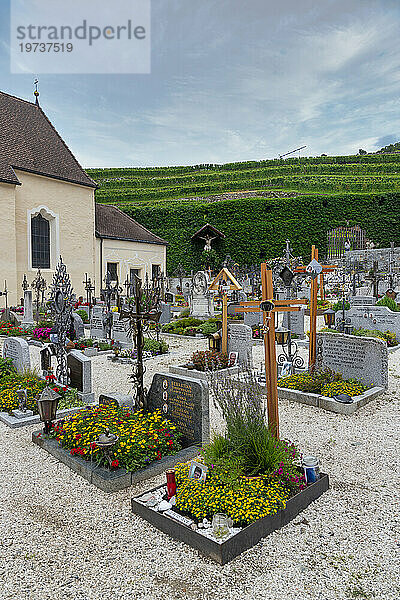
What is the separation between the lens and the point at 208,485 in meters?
4.24

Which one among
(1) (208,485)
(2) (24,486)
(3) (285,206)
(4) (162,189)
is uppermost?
(4) (162,189)

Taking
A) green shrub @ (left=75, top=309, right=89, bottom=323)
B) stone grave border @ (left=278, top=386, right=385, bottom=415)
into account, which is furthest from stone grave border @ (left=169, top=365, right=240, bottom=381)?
green shrub @ (left=75, top=309, right=89, bottom=323)

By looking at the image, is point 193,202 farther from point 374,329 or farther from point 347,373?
point 347,373

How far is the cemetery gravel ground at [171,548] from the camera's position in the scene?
3.25m

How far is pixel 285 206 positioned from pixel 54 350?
101ft

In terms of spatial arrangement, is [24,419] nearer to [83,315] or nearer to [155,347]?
[155,347]

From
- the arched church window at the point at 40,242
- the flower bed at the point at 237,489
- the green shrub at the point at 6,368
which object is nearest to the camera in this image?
the flower bed at the point at 237,489

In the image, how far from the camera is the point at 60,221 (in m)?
26.3

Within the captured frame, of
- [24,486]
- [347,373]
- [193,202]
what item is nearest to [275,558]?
[24,486]

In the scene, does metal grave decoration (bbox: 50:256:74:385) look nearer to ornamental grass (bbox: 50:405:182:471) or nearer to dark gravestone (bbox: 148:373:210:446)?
ornamental grass (bbox: 50:405:182:471)

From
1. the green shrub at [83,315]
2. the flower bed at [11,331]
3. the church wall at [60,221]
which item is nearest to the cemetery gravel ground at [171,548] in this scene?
the flower bed at [11,331]

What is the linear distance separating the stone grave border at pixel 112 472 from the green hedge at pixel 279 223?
31.8m

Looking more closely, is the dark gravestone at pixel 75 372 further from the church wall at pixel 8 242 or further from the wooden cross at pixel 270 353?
the church wall at pixel 8 242

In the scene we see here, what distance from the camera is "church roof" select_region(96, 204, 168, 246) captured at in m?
30.4
